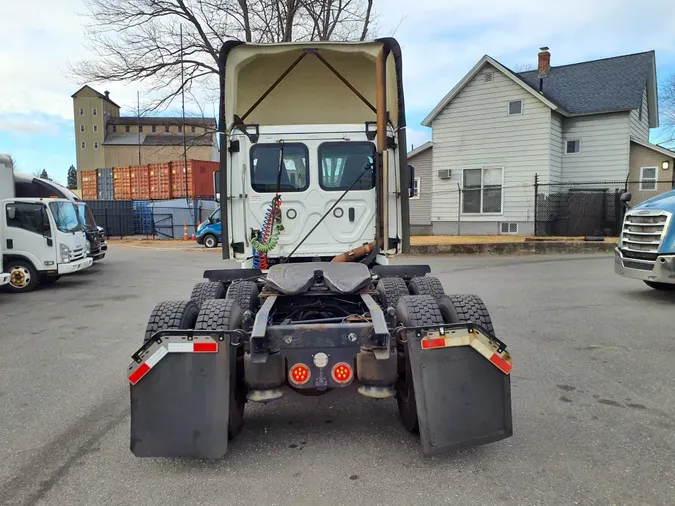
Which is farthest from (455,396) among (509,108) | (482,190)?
(509,108)

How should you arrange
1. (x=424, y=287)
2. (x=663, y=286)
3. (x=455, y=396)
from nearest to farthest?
(x=455, y=396), (x=424, y=287), (x=663, y=286)

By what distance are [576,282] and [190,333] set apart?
976 cm

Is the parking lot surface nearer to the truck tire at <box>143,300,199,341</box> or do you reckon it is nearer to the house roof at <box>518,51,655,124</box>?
the truck tire at <box>143,300,199,341</box>

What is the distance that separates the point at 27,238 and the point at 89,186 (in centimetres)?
2692

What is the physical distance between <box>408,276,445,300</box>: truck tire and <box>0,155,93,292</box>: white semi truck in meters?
9.82

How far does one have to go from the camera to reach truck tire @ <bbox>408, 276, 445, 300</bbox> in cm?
492

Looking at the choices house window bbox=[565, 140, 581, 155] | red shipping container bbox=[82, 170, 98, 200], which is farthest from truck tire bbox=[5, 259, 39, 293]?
red shipping container bbox=[82, 170, 98, 200]

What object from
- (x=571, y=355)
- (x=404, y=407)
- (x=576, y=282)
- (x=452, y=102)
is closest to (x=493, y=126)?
(x=452, y=102)

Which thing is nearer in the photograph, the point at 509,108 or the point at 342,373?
the point at 342,373

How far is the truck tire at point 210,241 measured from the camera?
23344 mm

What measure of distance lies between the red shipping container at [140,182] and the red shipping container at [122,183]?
322 millimetres

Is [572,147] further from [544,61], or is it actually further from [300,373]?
[300,373]

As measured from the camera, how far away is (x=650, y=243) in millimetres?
8688

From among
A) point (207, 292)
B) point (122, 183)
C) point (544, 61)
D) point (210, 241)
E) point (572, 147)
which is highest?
point (544, 61)
